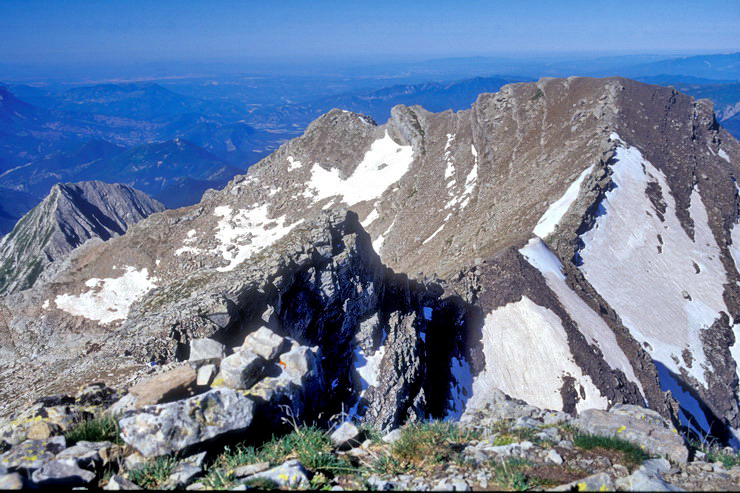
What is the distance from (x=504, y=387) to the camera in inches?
1102

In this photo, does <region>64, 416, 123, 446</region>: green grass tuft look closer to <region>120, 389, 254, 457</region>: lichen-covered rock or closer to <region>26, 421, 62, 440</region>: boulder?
<region>26, 421, 62, 440</region>: boulder

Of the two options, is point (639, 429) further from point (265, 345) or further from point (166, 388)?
point (166, 388)

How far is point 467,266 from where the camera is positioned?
3397cm

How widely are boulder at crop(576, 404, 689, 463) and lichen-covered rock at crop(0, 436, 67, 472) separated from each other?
10254 millimetres

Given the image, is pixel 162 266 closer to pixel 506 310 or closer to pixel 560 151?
pixel 506 310

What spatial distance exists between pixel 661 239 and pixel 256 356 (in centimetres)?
4403

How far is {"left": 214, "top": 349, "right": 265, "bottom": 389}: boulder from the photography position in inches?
382

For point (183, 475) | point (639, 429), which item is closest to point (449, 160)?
point (639, 429)

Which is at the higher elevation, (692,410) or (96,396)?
(96,396)

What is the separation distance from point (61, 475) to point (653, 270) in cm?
4402

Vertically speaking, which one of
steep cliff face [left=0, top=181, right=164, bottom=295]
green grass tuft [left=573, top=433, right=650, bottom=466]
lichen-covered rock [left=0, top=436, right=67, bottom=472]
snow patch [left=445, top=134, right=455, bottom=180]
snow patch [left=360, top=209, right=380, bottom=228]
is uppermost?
snow patch [left=445, top=134, right=455, bottom=180]

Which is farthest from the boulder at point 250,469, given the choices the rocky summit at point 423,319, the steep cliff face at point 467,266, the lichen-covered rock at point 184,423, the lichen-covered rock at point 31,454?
the steep cliff face at point 467,266

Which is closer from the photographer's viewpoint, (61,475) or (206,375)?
(61,475)

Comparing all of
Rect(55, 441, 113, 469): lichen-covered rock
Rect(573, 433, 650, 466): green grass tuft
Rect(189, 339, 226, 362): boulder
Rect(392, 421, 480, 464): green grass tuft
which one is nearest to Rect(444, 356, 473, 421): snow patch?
Rect(392, 421, 480, 464): green grass tuft
